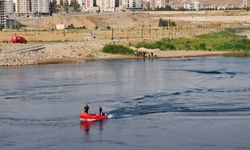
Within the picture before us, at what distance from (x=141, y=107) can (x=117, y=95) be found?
496 centimetres

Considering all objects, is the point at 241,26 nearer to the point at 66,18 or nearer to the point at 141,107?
the point at 66,18

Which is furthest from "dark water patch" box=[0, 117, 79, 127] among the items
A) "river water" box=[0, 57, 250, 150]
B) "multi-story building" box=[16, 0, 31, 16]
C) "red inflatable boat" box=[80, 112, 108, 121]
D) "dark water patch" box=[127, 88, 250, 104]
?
"multi-story building" box=[16, 0, 31, 16]

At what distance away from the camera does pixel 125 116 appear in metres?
36.3

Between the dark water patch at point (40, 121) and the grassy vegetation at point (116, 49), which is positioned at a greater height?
the grassy vegetation at point (116, 49)

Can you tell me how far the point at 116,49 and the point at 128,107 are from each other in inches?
1509

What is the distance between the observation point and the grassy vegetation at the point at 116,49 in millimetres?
76500

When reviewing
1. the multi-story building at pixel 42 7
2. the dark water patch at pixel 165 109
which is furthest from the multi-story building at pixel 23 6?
the dark water patch at pixel 165 109

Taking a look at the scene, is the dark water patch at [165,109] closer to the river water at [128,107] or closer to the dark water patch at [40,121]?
the river water at [128,107]

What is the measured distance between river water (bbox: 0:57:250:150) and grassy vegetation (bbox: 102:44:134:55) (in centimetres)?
1435

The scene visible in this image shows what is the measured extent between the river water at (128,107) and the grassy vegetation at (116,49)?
14.3m

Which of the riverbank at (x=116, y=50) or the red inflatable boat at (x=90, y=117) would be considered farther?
the riverbank at (x=116, y=50)

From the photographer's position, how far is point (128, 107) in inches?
1532

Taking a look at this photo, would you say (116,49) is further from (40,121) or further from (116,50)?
(40,121)

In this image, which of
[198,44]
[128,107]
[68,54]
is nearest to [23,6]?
[198,44]
